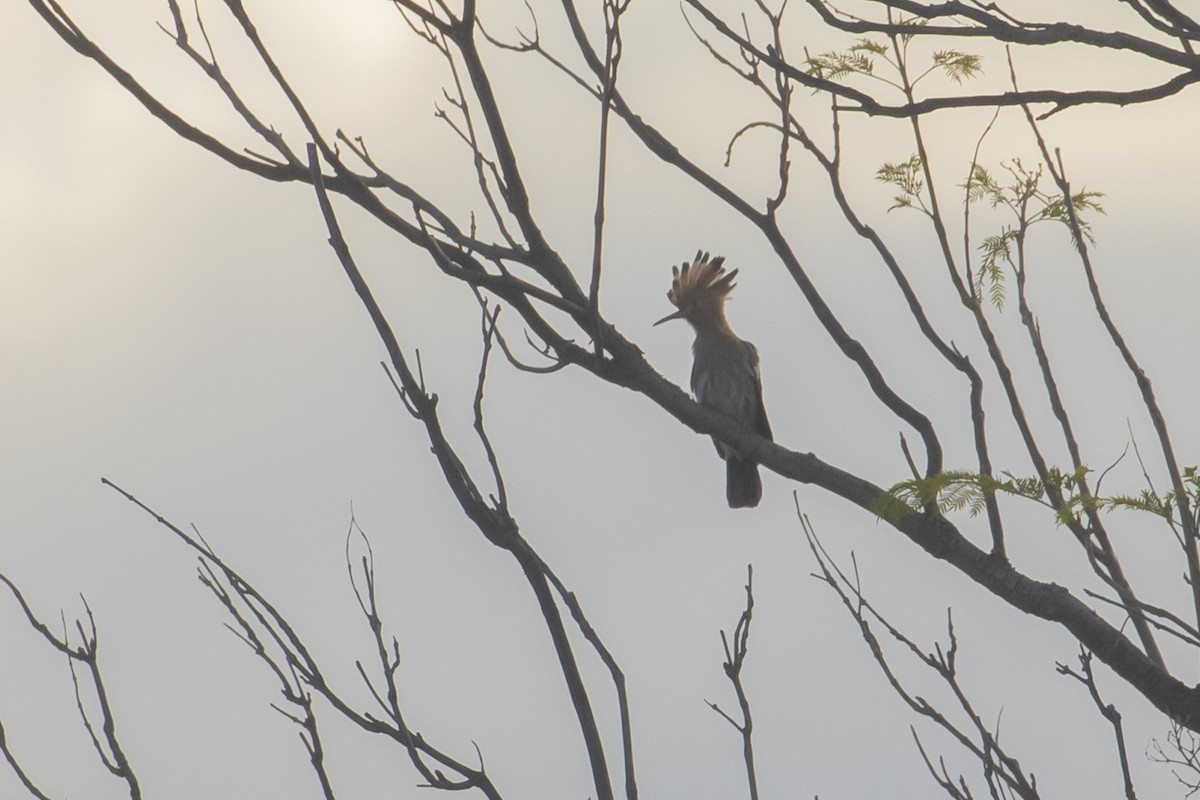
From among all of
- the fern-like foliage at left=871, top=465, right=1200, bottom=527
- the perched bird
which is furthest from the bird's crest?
the fern-like foliage at left=871, top=465, right=1200, bottom=527

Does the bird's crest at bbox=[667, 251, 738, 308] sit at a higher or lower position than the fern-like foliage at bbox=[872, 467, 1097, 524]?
higher

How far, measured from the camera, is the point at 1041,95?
10.6 feet

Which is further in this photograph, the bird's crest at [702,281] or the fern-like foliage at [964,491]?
the bird's crest at [702,281]

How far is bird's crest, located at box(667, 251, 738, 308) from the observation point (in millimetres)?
12445

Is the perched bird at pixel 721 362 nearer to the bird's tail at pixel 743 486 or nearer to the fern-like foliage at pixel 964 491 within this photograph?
the bird's tail at pixel 743 486

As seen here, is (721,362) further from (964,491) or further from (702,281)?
(964,491)

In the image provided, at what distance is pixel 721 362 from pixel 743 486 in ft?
3.85

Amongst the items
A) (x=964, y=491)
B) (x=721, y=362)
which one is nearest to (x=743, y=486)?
(x=721, y=362)

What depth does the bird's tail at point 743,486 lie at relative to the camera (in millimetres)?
12391

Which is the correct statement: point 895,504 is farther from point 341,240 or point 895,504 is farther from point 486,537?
point 341,240

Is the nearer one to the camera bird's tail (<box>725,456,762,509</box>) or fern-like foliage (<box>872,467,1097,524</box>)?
fern-like foliage (<box>872,467,1097,524</box>)

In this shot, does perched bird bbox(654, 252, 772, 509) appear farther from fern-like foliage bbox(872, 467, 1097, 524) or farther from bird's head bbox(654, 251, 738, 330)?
fern-like foliage bbox(872, 467, 1097, 524)

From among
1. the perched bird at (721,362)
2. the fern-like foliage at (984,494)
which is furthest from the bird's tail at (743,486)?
the fern-like foliage at (984,494)

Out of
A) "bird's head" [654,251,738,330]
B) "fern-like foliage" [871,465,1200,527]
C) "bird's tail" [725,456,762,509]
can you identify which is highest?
"bird's head" [654,251,738,330]
